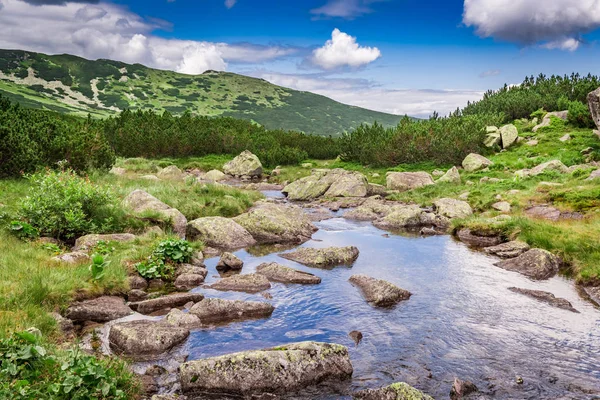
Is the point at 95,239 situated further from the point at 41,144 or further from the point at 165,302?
the point at 41,144

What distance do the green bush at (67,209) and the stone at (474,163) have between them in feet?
123

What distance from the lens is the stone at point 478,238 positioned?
2311cm

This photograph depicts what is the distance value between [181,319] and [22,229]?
891 cm

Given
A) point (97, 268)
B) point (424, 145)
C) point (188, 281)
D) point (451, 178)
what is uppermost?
point (424, 145)

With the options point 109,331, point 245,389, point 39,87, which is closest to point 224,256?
point 109,331

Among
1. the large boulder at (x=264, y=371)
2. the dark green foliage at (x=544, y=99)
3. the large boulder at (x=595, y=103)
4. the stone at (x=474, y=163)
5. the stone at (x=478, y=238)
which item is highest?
the dark green foliage at (x=544, y=99)

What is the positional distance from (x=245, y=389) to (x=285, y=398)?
820 mm

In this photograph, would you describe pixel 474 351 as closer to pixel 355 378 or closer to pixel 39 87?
pixel 355 378

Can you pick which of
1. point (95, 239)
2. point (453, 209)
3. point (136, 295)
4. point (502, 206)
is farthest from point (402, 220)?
point (136, 295)

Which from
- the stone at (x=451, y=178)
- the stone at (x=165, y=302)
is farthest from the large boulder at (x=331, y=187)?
the stone at (x=165, y=302)

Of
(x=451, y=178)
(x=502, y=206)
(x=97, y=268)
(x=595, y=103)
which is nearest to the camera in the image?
(x=97, y=268)

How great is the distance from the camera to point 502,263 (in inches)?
752

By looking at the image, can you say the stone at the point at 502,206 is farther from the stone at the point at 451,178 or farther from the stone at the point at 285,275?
the stone at the point at 285,275

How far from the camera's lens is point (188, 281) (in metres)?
15.6
